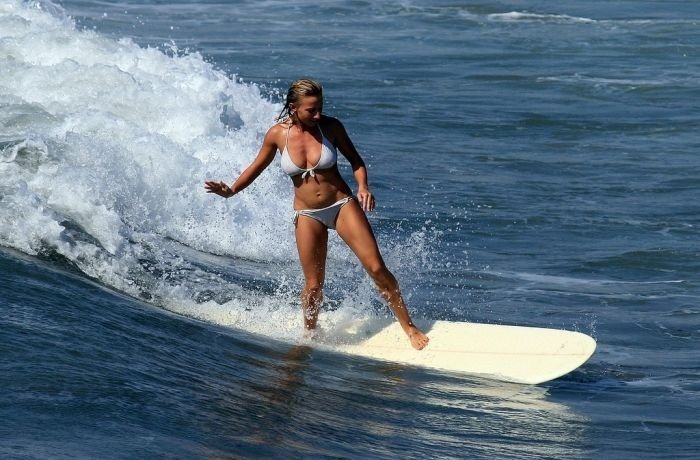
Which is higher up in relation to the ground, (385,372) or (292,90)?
(292,90)

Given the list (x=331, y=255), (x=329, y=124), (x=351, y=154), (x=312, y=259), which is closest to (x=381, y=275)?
(x=312, y=259)

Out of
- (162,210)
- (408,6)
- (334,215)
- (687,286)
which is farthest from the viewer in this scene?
(408,6)

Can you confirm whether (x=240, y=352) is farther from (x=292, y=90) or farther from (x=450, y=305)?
(x=450, y=305)

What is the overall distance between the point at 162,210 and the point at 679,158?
24.5ft

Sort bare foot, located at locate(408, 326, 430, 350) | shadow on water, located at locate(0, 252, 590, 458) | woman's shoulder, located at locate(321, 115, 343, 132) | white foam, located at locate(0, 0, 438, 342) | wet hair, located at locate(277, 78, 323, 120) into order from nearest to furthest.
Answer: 1. shadow on water, located at locate(0, 252, 590, 458)
2. wet hair, located at locate(277, 78, 323, 120)
3. woman's shoulder, located at locate(321, 115, 343, 132)
4. bare foot, located at locate(408, 326, 430, 350)
5. white foam, located at locate(0, 0, 438, 342)

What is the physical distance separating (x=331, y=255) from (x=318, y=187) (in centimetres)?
353

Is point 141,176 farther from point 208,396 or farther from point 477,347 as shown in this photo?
point 208,396

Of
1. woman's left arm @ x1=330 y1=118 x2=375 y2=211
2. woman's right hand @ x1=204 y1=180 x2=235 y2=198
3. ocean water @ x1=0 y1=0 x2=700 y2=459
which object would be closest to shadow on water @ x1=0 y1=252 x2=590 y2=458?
ocean water @ x1=0 y1=0 x2=700 y2=459

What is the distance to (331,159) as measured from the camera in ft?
24.7

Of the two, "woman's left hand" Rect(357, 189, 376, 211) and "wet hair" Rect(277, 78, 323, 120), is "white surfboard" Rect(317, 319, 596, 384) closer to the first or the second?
"woman's left hand" Rect(357, 189, 376, 211)

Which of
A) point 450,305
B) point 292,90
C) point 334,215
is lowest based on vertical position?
point 450,305

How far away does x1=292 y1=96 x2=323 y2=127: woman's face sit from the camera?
287 inches

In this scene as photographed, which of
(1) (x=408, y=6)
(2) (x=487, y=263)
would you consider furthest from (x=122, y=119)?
(1) (x=408, y=6)

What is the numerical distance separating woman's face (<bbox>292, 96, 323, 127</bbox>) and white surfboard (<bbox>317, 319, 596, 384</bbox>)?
1561mm
